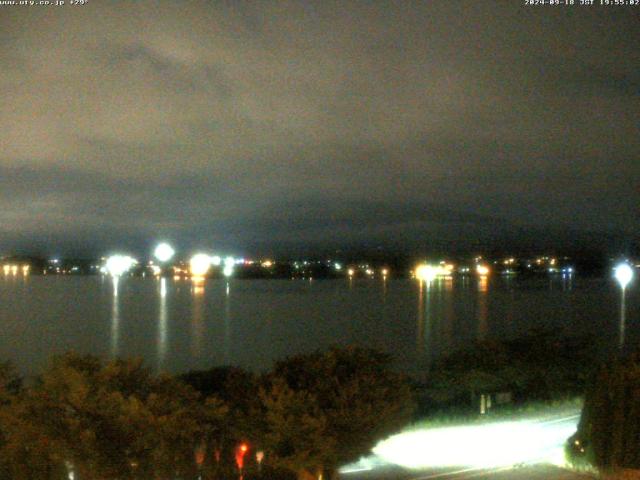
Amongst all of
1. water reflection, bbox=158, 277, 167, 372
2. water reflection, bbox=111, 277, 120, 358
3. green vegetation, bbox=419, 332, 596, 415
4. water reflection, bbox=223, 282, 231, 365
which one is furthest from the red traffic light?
water reflection, bbox=223, 282, 231, 365

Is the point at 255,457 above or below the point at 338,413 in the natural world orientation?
below

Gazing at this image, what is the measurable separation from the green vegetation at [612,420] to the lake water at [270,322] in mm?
18701

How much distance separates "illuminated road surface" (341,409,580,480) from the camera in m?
10.2

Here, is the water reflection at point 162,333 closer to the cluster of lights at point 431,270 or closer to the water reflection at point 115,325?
the water reflection at point 115,325

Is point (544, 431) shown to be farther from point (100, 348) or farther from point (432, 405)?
point (100, 348)

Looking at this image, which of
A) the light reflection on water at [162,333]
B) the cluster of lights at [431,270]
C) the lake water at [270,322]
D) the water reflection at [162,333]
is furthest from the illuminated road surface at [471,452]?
the cluster of lights at [431,270]

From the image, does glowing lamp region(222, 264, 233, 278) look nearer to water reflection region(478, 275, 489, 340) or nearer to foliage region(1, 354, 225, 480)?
water reflection region(478, 275, 489, 340)

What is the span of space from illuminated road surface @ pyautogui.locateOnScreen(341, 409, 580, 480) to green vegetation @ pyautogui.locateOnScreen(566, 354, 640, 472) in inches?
18.2

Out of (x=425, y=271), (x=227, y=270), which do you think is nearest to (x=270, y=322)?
(x=425, y=271)

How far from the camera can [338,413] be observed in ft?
29.5

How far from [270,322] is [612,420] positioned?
2088 inches

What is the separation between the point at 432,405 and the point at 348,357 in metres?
9.01

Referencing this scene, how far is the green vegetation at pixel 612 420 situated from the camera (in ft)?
29.6

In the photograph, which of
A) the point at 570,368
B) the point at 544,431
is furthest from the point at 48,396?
the point at 570,368
